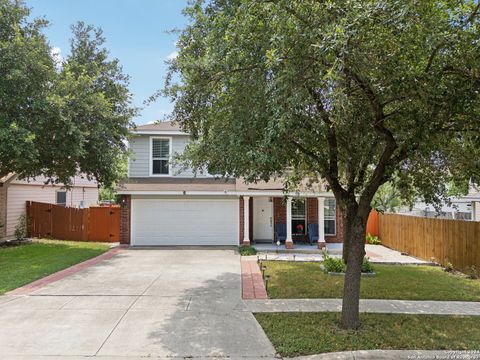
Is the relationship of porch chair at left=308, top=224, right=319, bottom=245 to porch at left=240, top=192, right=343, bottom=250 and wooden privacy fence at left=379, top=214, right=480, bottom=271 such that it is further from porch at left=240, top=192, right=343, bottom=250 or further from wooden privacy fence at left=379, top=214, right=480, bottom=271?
wooden privacy fence at left=379, top=214, right=480, bottom=271

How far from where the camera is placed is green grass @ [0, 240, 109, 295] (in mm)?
10534

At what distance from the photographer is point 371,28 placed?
5070mm

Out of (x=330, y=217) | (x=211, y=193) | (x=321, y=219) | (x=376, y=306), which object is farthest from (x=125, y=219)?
(x=376, y=306)

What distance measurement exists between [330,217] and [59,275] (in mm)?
12327

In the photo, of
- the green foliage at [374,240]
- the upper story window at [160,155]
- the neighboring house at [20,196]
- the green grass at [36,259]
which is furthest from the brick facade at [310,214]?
the neighboring house at [20,196]

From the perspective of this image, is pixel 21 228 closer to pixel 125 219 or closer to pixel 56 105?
pixel 125 219

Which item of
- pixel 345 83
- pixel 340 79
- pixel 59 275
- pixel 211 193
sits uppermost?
pixel 345 83

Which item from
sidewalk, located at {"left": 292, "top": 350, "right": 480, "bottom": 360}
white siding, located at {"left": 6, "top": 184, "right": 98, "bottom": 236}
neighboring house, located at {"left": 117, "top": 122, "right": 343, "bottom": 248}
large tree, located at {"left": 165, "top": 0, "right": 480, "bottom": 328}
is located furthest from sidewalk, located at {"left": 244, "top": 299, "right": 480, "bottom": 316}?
white siding, located at {"left": 6, "top": 184, "right": 98, "bottom": 236}

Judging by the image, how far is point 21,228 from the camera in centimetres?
2014

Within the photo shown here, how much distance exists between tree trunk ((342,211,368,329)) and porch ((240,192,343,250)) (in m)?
11.0

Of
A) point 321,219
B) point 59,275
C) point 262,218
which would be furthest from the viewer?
point 262,218

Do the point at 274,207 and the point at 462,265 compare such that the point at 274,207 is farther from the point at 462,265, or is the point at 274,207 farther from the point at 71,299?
the point at 71,299

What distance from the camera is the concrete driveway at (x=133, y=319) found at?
18.8ft

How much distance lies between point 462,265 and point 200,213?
10661 millimetres
